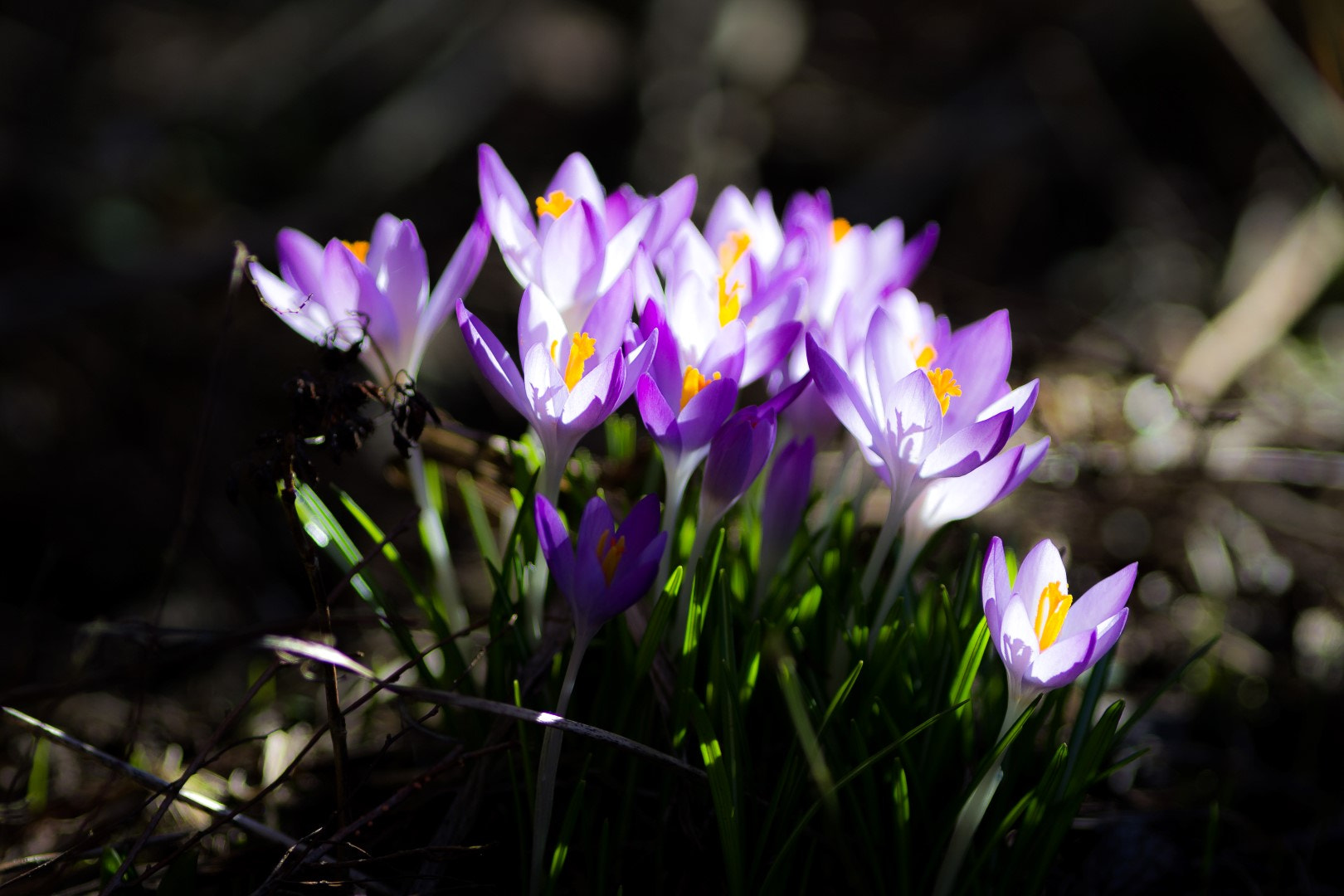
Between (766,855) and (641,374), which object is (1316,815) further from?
(641,374)

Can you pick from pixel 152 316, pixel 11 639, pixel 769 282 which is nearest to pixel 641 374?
pixel 769 282

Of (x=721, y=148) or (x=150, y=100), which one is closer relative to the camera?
(x=721, y=148)

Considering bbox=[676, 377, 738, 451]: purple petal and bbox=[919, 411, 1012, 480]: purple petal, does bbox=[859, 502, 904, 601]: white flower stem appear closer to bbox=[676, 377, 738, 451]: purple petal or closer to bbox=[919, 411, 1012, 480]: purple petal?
bbox=[919, 411, 1012, 480]: purple petal

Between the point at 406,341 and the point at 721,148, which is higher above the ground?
the point at 721,148

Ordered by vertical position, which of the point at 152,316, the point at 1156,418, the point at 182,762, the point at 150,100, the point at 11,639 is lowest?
the point at 11,639

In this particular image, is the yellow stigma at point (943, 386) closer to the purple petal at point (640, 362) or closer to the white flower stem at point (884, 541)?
the white flower stem at point (884, 541)

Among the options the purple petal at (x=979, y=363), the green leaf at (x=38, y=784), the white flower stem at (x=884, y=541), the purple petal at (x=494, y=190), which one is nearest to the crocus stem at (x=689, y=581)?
the white flower stem at (x=884, y=541)
